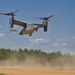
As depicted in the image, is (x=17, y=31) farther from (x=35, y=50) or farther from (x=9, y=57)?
(x=35, y=50)

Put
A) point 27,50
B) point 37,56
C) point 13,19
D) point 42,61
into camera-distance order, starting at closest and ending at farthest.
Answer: point 13,19 < point 42,61 < point 37,56 < point 27,50

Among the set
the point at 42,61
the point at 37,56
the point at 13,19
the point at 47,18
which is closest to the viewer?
the point at 13,19

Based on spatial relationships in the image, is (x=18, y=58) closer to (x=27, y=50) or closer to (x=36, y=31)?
(x=27, y=50)

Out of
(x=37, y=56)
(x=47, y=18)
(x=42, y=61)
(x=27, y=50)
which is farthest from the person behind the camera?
(x=27, y=50)

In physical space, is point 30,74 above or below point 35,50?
below

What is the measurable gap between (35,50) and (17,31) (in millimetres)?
121143

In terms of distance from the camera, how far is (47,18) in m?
64.3

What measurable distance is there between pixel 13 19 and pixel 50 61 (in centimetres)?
9557

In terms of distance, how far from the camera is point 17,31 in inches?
2463

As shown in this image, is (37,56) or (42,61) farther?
(37,56)

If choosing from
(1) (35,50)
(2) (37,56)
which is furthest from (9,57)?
(1) (35,50)

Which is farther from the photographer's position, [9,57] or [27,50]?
[27,50]

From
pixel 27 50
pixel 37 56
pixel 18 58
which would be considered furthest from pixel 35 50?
pixel 18 58

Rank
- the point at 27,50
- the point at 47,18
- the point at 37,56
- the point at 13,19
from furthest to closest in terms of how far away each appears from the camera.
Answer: the point at 27,50
the point at 37,56
the point at 47,18
the point at 13,19
